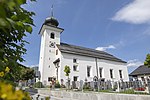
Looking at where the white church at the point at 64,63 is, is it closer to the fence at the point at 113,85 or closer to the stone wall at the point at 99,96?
the fence at the point at 113,85

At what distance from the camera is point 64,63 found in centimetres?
3628

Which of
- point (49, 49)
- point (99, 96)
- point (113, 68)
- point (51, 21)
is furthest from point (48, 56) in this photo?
point (99, 96)

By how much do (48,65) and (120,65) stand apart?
24.4 meters

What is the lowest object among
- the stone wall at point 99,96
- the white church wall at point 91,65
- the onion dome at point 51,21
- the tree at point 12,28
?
the stone wall at point 99,96

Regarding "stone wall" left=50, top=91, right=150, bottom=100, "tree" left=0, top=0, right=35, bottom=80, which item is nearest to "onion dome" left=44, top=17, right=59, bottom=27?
"stone wall" left=50, top=91, right=150, bottom=100

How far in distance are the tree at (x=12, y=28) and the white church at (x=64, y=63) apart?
32707mm

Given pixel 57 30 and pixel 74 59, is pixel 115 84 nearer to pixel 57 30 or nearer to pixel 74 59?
pixel 74 59

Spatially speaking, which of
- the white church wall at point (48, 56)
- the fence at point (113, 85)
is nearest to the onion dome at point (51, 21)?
the white church wall at point (48, 56)

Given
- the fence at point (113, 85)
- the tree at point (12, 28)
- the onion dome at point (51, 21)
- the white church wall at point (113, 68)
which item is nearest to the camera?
the tree at point (12, 28)

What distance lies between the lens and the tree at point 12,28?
2.95ft

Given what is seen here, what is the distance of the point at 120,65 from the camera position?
4869 cm

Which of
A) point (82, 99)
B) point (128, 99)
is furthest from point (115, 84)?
point (128, 99)

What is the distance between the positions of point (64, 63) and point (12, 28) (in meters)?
34.9

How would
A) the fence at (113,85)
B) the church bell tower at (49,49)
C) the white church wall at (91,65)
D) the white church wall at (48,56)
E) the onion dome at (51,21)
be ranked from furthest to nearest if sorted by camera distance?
the onion dome at (51,21), the white church wall at (91,65), the church bell tower at (49,49), the white church wall at (48,56), the fence at (113,85)
